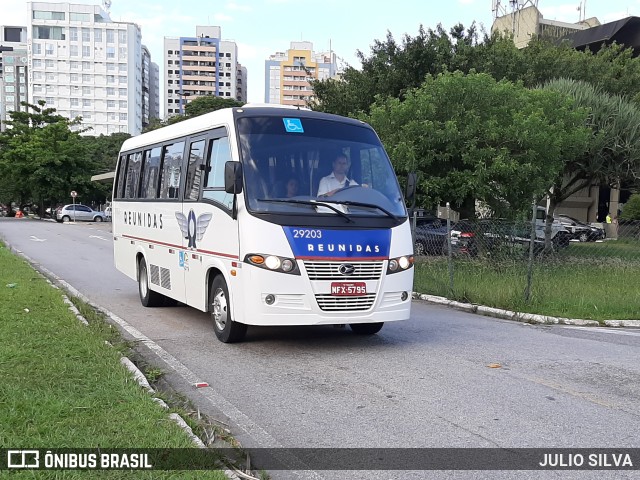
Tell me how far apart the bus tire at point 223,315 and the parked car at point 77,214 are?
158 ft

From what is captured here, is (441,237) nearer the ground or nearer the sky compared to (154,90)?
nearer the ground

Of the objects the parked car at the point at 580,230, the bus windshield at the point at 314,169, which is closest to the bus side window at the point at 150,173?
the bus windshield at the point at 314,169

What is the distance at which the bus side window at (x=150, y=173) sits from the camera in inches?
423

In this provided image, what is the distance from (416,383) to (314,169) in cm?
292

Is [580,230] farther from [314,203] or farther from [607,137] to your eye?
[314,203]

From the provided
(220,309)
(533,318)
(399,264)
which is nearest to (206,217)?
(220,309)

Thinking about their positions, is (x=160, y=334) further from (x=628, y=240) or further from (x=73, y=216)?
(x=73, y=216)

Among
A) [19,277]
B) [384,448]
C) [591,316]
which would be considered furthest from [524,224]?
[19,277]

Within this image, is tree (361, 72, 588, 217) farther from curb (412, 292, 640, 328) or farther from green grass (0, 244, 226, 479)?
green grass (0, 244, 226, 479)

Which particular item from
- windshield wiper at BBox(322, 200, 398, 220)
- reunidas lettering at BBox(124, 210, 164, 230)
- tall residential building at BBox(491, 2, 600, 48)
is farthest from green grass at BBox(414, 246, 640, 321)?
tall residential building at BBox(491, 2, 600, 48)

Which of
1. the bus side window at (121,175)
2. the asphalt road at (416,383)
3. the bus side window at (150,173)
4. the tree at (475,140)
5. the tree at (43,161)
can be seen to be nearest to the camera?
the asphalt road at (416,383)

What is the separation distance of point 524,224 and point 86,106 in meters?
129

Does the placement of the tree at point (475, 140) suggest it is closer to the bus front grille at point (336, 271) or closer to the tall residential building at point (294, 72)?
the bus front grille at point (336, 271)

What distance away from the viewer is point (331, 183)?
7.85 m
